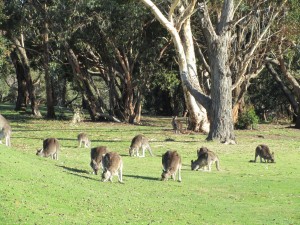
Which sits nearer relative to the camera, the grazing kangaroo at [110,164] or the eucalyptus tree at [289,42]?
the grazing kangaroo at [110,164]

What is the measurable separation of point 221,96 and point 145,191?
16508 mm

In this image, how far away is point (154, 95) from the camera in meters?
68.3

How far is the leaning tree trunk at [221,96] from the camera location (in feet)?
110

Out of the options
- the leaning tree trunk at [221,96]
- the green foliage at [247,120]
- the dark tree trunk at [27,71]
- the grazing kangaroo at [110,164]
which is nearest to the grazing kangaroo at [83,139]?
the leaning tree trunk at [221,96]

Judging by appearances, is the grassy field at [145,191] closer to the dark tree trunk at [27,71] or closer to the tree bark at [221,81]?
the tree bark at [221,81]

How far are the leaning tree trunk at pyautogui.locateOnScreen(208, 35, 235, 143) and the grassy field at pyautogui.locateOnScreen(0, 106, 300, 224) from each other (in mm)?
3603

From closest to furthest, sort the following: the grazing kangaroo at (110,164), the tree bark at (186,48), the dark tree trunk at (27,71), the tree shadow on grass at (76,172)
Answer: the grazing kangaroo at (110,164)
the tree shadow on grass at (76,172)
the tree bark at (186,48)
the dark tree trunk at (27,71)

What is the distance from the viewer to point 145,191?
59.5 feet

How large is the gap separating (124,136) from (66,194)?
20.8 meters

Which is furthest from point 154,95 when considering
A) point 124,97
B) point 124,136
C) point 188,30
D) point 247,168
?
point 247,168

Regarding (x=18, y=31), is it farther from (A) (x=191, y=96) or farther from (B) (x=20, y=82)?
(A) (x=191, y=96)

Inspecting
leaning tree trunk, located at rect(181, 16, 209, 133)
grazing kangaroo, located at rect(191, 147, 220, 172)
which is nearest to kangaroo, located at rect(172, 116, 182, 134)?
leaning tree trunk, located at rect(181, 16, 209, 133)

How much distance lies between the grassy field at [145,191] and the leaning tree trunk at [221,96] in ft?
11.8

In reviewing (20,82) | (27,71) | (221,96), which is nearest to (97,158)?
(221,96)
